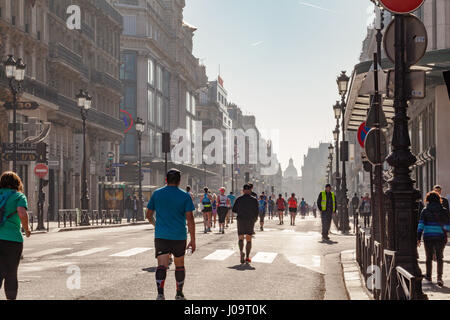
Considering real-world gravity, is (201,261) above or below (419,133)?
below

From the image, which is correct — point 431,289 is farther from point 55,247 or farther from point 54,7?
point 54,7

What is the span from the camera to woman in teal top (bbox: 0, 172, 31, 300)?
31.6ft

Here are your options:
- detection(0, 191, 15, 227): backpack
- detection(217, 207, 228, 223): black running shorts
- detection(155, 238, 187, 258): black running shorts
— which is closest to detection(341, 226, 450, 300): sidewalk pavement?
detection(155, 238, 187, 258): black running shorts

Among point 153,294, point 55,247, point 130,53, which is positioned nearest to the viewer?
point 153,294

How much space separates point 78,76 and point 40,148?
25.1 m

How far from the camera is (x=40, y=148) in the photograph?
A: 35688 mm

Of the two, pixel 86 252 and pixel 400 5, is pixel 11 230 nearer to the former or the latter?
pixel 400 5

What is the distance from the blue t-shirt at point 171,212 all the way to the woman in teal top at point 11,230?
173cm

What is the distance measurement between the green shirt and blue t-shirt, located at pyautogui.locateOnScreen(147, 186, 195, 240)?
67.8 inches

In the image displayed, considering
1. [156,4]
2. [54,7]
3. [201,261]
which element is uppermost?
[156,4]

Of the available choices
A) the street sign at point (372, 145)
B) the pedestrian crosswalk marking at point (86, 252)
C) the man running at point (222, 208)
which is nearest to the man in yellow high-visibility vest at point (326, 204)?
the man running at point (222, 208)

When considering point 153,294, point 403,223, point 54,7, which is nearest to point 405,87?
point 403,223

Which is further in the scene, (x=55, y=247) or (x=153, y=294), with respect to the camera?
(x=55, y=247)

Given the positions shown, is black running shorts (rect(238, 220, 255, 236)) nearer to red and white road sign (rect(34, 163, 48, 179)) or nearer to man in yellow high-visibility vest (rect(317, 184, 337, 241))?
man in yellow high-visibility vest (rect(317, 184, 337, 241))
